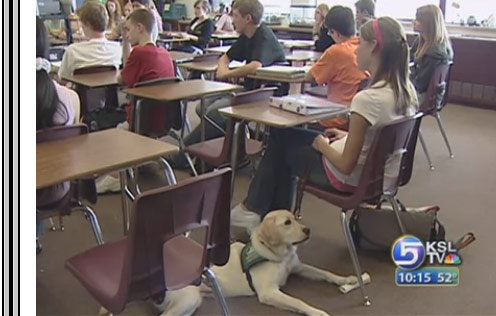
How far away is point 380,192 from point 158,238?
113 cm

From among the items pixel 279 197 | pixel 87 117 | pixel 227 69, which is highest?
pixel 227 69

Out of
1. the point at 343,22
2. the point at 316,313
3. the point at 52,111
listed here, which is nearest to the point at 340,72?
the point at 343,22

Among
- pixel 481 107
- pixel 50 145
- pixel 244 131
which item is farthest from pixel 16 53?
pixel 481 107

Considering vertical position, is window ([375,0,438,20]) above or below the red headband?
above

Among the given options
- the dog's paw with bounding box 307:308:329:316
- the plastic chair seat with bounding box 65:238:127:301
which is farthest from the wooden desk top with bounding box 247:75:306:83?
the plastic chair seat with bounding box 65:238:127:301

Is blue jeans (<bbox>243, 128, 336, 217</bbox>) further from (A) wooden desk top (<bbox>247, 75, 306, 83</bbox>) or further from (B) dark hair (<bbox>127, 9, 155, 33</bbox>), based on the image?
(B) dark hair (<bbox>127, 9, 155, 33</bbox>)

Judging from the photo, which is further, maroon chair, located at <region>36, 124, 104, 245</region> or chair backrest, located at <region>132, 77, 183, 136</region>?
chair backrest, located at <region>132, 77, 183, 136</region>

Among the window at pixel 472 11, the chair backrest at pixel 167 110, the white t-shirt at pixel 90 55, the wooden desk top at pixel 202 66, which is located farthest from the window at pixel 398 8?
the chair backrest at pixel 167 110

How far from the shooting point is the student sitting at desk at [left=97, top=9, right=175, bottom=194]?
10.7ft

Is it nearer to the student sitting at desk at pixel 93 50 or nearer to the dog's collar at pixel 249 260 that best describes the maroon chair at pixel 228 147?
the dog's collar at pixel 249 260

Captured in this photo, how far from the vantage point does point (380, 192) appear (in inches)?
92.1

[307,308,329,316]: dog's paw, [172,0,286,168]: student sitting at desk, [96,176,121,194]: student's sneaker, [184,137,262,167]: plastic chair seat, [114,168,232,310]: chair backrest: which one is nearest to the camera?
[114,168,232,310]: chair backrest

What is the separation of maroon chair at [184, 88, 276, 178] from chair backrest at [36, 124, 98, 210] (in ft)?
2.57

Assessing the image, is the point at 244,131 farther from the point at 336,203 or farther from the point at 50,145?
the point at 50,145
